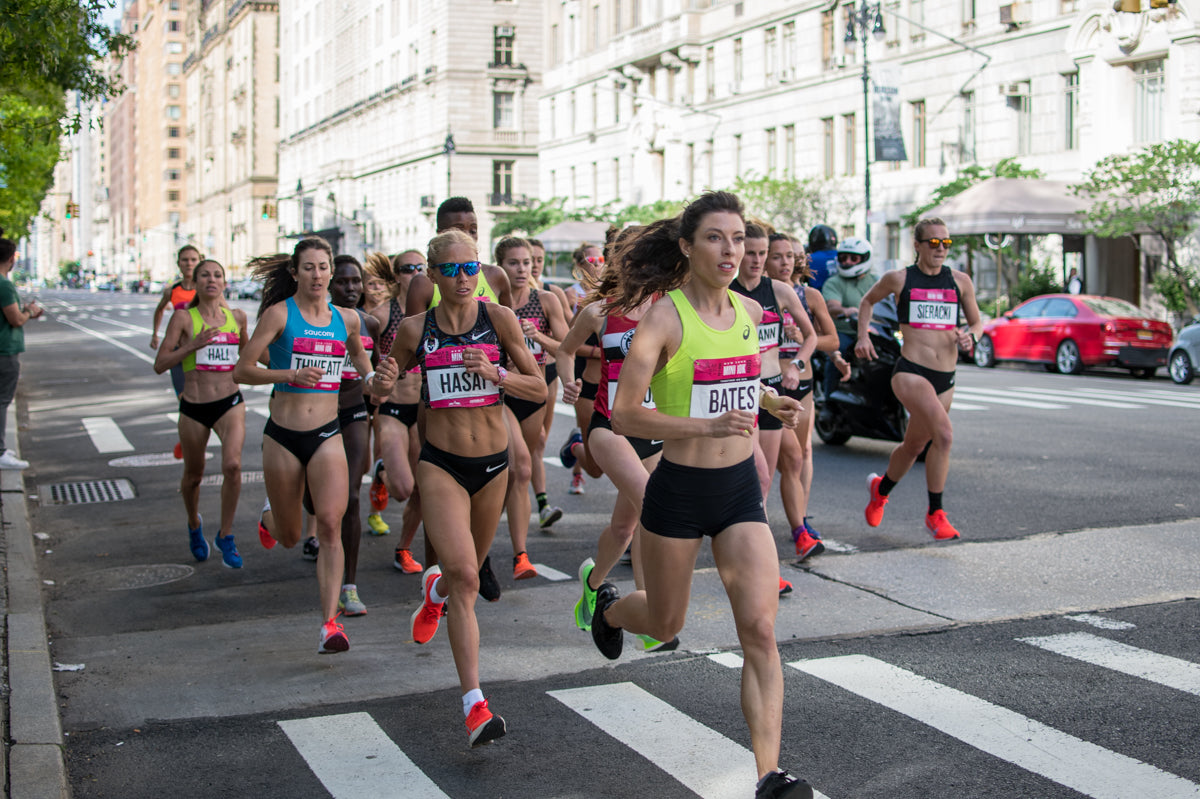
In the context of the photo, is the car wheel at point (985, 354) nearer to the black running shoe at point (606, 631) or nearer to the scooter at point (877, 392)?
the scooter at point (877, 392)

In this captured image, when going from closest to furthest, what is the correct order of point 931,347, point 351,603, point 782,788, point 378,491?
1. point 782,788
2. point 351,603
3. point 931,347
4. point 378,491

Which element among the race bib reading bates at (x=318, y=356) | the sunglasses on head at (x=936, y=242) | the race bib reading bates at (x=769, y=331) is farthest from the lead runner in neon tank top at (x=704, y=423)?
the sunglasses on head at (x=936, y=242)

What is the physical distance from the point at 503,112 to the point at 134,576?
78368mm

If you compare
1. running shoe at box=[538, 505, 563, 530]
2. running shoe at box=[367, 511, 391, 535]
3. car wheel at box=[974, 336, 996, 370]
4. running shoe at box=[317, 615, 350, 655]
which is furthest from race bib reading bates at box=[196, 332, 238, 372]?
car wheel at box=[974, 336, 996, 370]

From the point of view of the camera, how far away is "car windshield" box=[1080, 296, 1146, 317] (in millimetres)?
25266

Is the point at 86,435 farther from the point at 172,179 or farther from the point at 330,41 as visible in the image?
the point at 172,179

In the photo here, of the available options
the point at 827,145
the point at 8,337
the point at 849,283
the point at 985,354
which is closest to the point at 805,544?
the point at 849,283

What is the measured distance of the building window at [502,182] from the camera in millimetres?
84375

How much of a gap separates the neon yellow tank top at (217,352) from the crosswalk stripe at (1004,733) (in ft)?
15.8

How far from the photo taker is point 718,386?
4.82m

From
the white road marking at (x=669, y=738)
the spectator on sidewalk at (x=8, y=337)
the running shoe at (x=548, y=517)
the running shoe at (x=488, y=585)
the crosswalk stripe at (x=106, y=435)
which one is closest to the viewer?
the white road marking at (x=669, y=738)

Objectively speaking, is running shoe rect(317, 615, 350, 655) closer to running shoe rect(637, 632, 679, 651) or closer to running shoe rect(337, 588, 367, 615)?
running shoe rect(337, 588, 367, 615)

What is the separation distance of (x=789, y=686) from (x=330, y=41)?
111 m

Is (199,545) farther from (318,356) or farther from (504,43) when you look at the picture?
(504,43)
